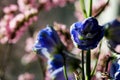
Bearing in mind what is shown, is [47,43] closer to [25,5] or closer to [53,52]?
[53,52]

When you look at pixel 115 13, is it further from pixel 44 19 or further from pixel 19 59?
pixel 19 59

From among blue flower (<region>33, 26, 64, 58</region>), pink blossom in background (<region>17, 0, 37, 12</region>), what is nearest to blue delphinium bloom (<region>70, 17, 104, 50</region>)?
blue flower (<region>33, 26, 64, 58</region>)

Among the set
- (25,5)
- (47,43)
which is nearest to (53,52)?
(47,43)

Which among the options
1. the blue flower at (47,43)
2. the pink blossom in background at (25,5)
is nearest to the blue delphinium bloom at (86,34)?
the blue flower at (47,43)

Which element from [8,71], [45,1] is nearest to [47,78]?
[45,1]

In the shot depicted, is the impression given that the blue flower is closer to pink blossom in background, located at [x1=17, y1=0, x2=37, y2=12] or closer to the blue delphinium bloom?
the blue delphinium bloom
